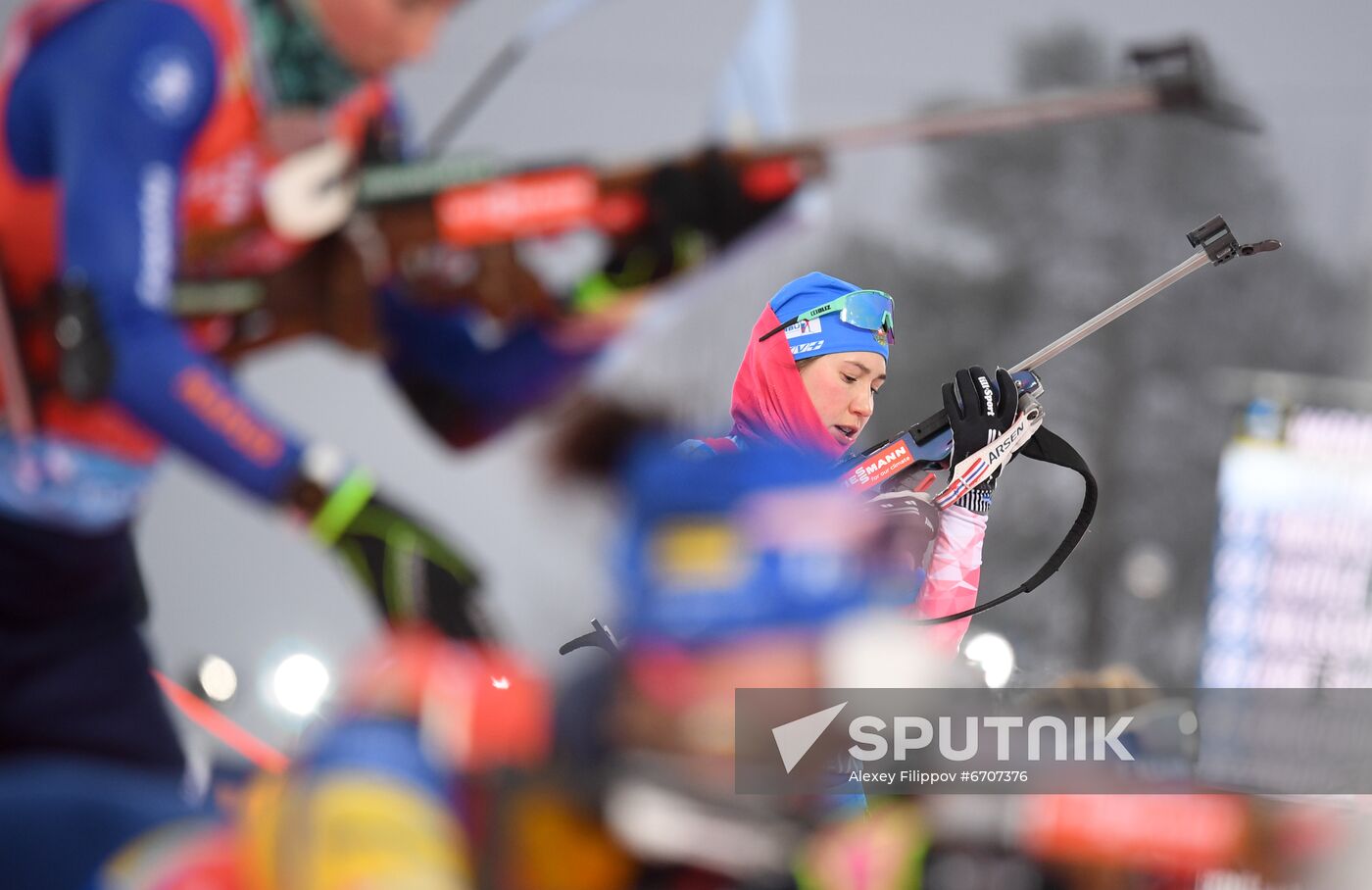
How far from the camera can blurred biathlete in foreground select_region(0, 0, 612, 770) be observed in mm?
958

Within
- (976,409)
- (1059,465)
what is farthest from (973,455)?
(1059,465)

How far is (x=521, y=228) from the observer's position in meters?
1.40

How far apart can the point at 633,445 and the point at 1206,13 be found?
6712 mm

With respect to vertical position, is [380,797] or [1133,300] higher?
[1133,300]

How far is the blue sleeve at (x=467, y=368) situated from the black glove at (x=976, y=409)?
31 centimetres

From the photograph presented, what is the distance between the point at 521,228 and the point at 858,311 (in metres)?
0.31

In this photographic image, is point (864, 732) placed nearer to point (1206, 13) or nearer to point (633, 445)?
point (633, 445)

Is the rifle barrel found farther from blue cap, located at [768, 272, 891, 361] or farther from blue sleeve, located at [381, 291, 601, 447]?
blue sleeve, located at [381, 291, 601, 447]

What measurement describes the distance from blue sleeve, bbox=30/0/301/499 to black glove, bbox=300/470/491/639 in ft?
0.16

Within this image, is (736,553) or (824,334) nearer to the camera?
(736,553)

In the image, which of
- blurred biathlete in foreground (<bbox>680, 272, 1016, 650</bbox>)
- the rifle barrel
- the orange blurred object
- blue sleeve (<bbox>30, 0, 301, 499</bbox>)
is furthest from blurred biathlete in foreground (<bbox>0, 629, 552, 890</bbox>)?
the rifle barrel

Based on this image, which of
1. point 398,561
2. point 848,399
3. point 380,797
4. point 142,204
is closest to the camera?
point 380,797

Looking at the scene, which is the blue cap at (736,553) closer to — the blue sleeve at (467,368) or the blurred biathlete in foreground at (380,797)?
the blurred biathlete in foreground at (380,797)

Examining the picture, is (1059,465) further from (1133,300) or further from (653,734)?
(653,734)
